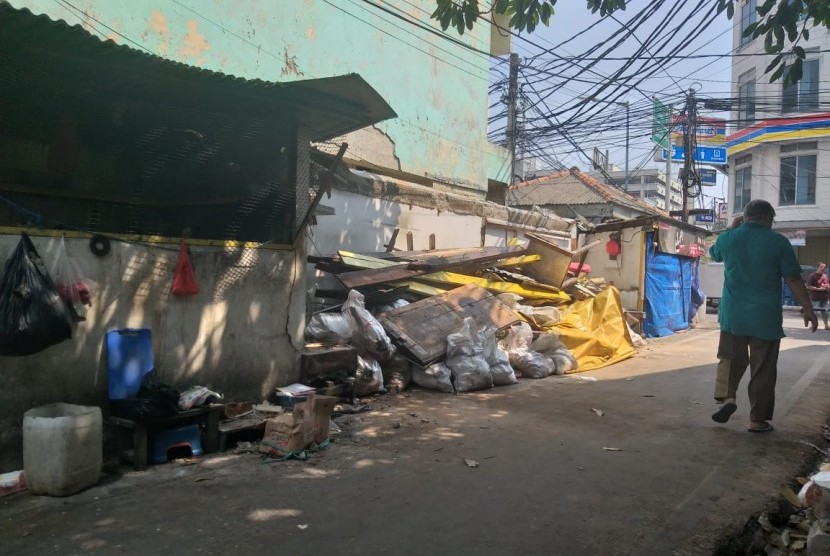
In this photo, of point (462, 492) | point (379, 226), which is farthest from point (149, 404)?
point (379, 226)

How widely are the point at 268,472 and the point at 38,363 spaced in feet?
5.68

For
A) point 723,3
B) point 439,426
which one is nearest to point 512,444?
point 439,426

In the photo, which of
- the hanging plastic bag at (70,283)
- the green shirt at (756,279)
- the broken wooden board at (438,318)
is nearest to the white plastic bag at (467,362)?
the broken wooden board at (438,318)

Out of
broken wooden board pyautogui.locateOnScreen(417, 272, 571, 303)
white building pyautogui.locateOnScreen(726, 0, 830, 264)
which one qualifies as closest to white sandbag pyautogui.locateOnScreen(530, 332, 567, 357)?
broken wooden board pyautogui.locateOnScreen(417, 272, 571, 303)

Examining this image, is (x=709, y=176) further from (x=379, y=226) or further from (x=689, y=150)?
(x=379, y=226)

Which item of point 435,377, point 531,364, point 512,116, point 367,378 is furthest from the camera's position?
point 512,116

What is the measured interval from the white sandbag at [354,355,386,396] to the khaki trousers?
331cm

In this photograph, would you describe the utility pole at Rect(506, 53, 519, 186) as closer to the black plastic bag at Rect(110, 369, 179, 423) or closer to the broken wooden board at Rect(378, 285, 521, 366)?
the broken wooden board at Rect(378, 285, 521, 366)

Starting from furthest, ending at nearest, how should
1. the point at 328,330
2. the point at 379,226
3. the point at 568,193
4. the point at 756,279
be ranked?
the point at 568,193 < the point at 379,226 < the point at 328,330 < the point at 756,279

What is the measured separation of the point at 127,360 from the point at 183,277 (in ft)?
2.62

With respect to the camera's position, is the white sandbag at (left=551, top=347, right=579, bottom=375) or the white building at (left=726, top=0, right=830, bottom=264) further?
the white building at (left=726, top=0, right=830, bottom=264)

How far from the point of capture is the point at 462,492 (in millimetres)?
3570

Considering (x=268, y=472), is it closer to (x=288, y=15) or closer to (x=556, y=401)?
(x=556, y=401)

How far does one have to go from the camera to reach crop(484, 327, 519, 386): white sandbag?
7078 millimetres
